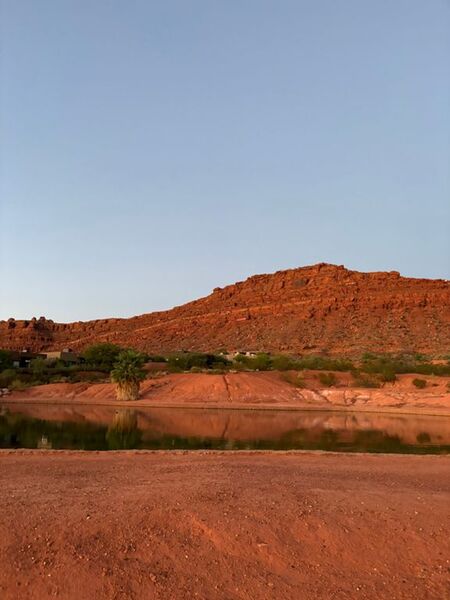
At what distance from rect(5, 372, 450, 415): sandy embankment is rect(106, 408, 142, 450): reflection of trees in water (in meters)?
9.32

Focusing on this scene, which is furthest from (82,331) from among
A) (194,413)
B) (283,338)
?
(194,413)

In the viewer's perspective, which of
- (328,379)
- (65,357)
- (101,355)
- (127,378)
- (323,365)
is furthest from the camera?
(65,357)

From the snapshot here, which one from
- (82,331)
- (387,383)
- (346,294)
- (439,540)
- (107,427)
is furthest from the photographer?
(82,331)

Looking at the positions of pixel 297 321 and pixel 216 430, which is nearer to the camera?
pixel 216 430

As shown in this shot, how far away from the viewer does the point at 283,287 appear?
105188mm

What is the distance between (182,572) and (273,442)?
1703cm

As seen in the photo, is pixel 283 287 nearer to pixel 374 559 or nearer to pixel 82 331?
pixel 82 331

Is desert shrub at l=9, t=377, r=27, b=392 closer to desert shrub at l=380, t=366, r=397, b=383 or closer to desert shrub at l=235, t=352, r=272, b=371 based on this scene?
desert shrub at l=235, t=352, r=272, b=371

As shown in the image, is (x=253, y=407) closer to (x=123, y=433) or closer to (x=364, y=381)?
(x=364, y=381)

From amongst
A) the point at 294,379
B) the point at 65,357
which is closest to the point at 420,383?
the point at 294,379

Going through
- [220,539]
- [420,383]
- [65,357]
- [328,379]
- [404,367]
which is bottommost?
[420,383]

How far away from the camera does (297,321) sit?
85.3m

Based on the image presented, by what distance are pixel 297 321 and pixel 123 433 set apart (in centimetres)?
6252

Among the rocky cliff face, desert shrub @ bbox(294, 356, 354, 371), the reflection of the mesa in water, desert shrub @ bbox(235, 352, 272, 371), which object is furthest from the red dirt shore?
the rocky cliff face
